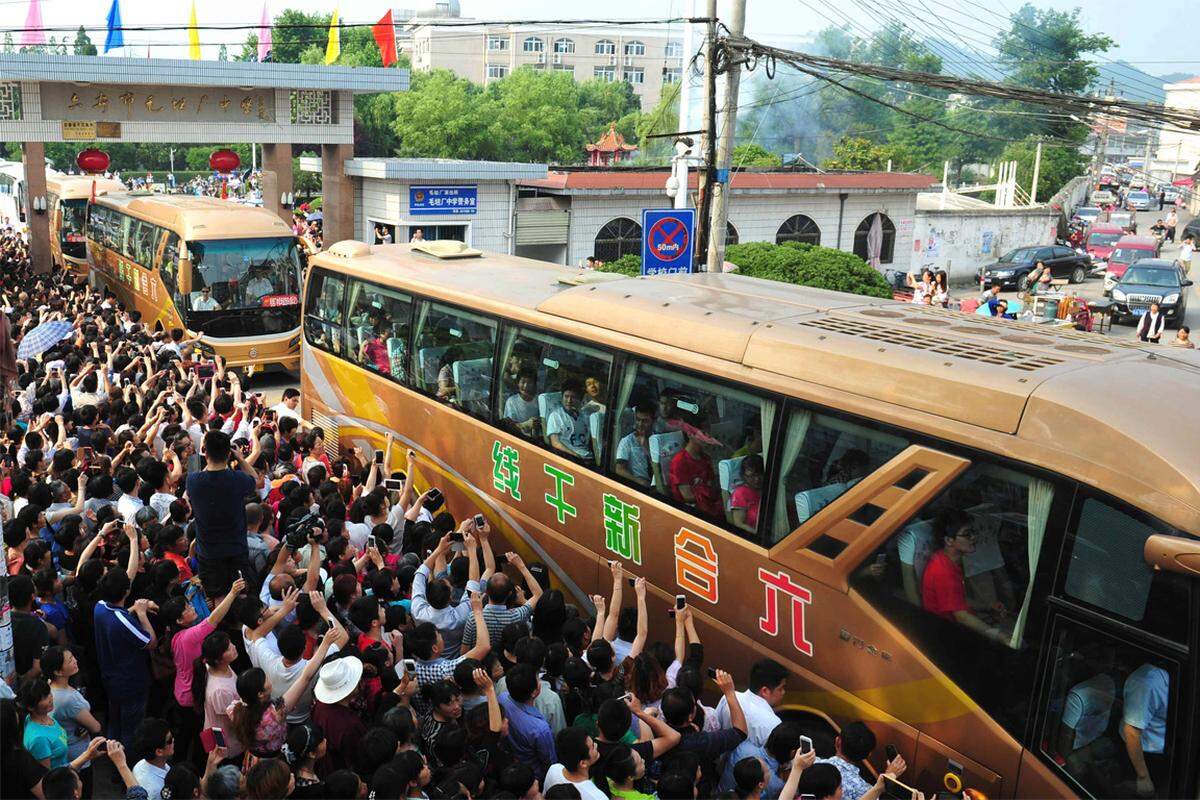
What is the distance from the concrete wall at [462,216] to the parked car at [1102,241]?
2381cm

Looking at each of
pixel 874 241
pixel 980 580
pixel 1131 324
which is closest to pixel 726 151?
pixel 980 580

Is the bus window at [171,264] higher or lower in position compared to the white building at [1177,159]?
lower

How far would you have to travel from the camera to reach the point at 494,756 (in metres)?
4.76

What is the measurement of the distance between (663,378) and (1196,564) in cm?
346

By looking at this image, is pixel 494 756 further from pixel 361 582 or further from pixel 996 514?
pixel 996 514

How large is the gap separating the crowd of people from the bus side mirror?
5.13 ft

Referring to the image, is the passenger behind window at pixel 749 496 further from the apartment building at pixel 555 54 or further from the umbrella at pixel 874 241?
the apartment building at pixel 555 54

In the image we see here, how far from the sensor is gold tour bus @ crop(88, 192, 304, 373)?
1628 cm

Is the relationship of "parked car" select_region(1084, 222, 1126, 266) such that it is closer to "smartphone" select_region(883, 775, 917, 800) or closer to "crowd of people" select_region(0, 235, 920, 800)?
"crowd of people" select_region(0, 235, 920, 800)

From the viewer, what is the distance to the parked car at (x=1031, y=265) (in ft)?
101

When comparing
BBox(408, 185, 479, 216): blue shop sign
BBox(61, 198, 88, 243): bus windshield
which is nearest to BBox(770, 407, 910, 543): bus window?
BBox(408, 185, 479, 216): blue shop sign

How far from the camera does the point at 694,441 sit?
6570mm

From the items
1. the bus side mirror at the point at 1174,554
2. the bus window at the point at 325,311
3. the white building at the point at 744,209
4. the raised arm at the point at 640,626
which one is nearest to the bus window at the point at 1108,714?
the bus side mirror at the point at 1174,554

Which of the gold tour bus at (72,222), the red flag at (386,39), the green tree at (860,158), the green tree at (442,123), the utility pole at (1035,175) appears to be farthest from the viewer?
the green tree at (442,123)
